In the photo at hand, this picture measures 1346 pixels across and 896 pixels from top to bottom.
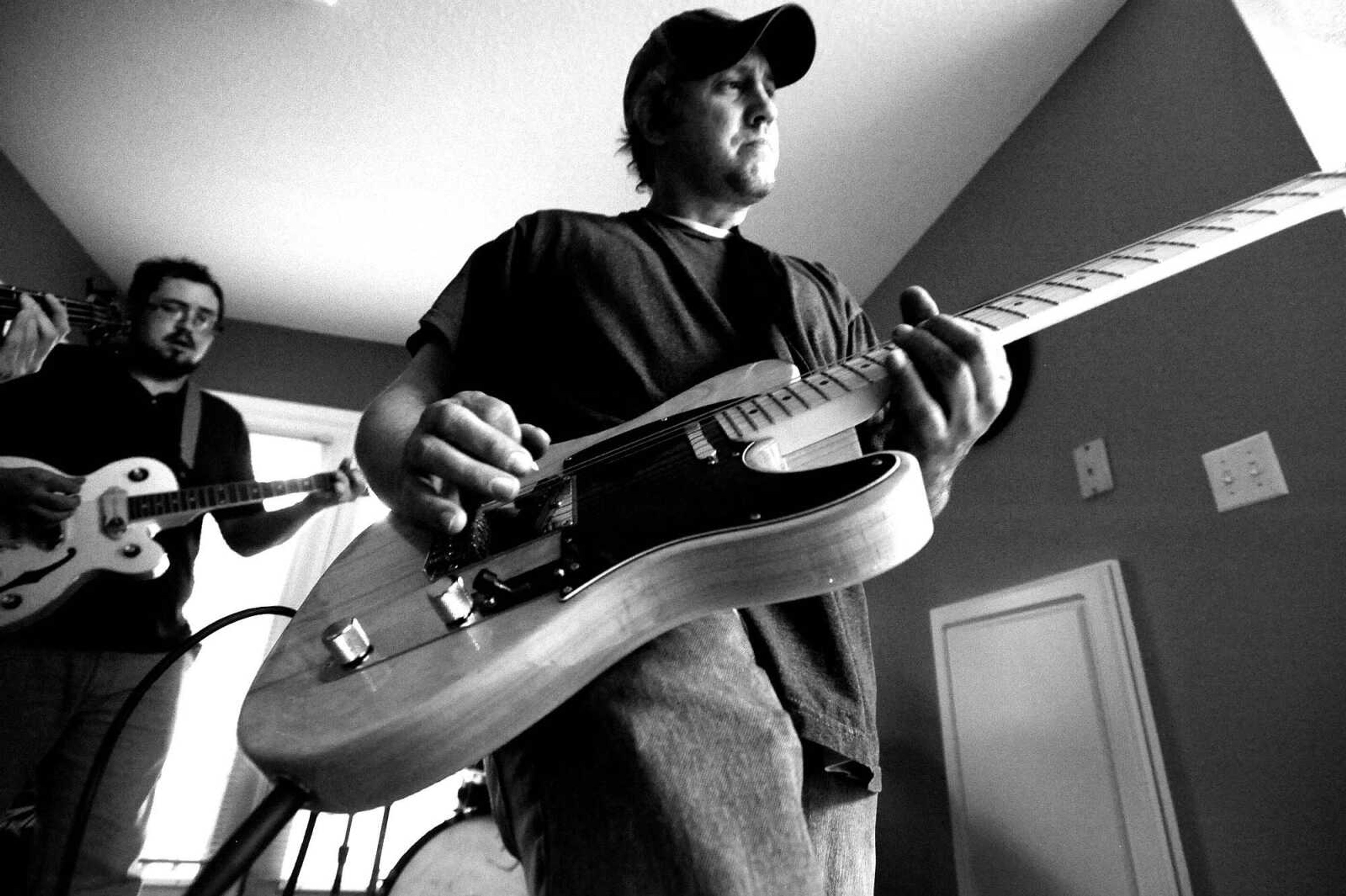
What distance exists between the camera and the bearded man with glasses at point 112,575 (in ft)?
4.92

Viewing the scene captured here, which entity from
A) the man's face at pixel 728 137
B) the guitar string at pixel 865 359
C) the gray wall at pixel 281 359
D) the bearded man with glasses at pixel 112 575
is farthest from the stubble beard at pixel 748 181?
the gray wall at pixel 281 359

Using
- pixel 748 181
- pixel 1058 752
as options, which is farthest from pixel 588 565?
pixel 1058 752

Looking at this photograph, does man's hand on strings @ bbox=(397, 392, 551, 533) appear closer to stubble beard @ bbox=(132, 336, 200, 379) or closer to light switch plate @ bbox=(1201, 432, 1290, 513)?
light switch plate @ bbox=(1201, 432, 1290, 513)

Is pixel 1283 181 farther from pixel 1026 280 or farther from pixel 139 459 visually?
pixel 139 459

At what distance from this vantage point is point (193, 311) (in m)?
2.16

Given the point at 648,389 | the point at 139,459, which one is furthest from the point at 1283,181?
the point at 139,459

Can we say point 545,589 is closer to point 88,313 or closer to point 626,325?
point 626,325

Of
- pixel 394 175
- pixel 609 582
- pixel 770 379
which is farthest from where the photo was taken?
pixel 394 175

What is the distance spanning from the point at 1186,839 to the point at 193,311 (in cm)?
281

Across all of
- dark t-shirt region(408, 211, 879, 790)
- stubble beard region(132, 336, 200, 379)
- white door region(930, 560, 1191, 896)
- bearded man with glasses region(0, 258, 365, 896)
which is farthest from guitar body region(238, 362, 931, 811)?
stubble beard region(132, 336, 200, 379)

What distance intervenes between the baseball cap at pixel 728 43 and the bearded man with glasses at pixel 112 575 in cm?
164

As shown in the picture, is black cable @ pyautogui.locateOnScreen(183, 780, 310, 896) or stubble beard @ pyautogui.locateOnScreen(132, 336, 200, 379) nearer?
black cable @ pyautogui.locateOnScreen(183, 780, 310, 896)

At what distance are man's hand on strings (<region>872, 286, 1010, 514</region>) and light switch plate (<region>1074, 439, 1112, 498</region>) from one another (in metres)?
1.12

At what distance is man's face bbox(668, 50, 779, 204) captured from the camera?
3.25ft
